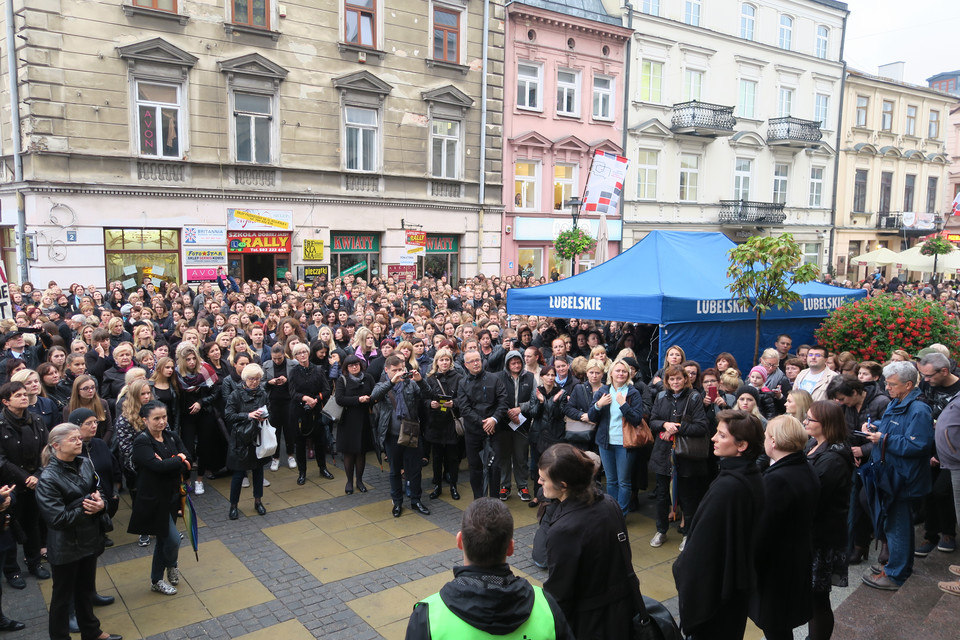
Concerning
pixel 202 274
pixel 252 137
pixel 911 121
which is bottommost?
pixel 202 274

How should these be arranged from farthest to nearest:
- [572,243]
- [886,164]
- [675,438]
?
[886,164]
[572,243]
[675,438]

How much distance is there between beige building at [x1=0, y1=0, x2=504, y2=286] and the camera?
16875 mm

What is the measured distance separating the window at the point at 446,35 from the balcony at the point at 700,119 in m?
11.1

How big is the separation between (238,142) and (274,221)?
2386mm

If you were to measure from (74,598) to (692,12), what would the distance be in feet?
105

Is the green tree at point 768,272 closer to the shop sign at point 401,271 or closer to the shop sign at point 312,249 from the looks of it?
the shop sign at point 401,271

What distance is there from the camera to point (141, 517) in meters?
5.79

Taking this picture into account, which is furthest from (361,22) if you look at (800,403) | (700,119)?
(800,403)

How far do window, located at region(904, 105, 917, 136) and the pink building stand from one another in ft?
70.5

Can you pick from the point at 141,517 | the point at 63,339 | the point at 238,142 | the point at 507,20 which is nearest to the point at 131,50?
the point at 238,142

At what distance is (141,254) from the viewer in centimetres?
1845

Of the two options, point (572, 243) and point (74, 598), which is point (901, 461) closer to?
point (74, 598)

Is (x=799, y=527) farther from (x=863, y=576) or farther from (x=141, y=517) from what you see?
(x=141, y=517)

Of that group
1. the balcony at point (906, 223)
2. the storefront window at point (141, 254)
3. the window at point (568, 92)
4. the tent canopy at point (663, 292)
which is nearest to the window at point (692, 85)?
the window at point (568, 92)
